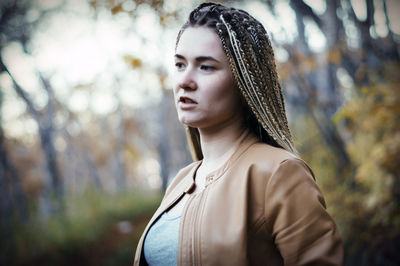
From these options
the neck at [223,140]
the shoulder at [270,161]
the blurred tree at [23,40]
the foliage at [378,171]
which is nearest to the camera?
the shoulder at [270,161]

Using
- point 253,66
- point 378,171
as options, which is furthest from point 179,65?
point 378,171

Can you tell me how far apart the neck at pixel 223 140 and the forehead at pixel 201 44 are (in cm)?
37

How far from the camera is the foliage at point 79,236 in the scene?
6.16m

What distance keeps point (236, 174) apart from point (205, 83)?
1.52 feet

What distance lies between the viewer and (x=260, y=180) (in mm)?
1284

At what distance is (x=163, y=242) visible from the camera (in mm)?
1456

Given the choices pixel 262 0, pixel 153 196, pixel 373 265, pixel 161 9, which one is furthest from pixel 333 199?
pixel 153 196

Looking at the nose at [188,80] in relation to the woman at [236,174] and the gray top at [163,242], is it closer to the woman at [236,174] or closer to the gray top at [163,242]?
the woman at [236,174]

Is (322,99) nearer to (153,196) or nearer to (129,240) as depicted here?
(129,240)

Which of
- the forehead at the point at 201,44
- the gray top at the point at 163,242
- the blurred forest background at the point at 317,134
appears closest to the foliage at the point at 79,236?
the blurred forest background at the point at 317,134

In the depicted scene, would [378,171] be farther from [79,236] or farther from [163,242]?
[79,236]

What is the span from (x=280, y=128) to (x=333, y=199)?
566 centimetres

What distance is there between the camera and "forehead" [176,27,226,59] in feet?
4.80

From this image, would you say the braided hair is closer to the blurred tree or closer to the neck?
the neck
